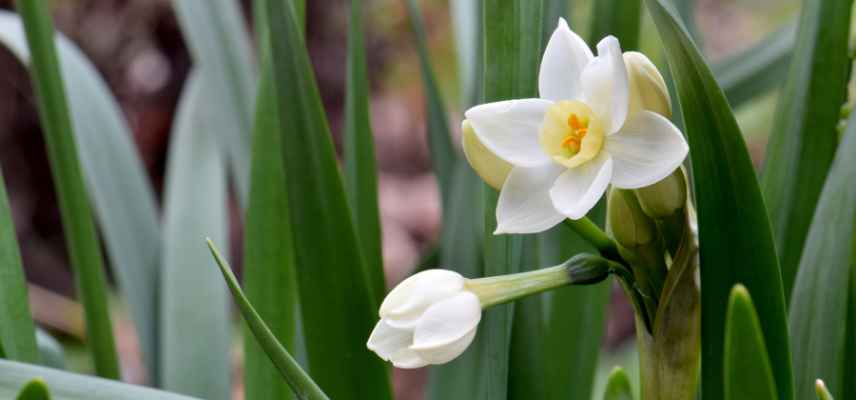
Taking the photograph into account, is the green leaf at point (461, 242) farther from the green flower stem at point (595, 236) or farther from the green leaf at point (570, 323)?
the green flower stem at point (595, 236)

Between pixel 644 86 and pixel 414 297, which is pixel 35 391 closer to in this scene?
pixel 414 297

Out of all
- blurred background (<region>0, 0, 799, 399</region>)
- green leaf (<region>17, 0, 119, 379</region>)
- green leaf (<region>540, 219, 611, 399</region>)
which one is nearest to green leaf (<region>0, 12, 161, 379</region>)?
green leaf (<region>17, 0, 119, 379</region>)

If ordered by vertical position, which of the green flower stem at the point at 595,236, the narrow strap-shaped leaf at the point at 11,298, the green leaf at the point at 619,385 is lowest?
the green leaf at the point at 619,385

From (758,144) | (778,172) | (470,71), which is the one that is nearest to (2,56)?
(470,71)

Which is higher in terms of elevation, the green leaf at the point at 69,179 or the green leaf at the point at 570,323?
the green leaf at the point at 69,179

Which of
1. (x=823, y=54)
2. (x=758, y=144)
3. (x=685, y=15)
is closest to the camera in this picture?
(x=823, y=54)

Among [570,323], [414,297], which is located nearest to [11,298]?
[414,297]

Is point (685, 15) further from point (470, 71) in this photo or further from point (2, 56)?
point (2, 56)

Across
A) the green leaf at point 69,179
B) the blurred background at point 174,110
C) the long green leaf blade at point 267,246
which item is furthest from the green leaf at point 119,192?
the blurred background at point 174,110
